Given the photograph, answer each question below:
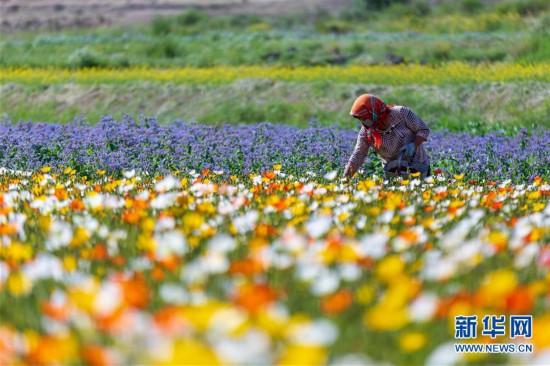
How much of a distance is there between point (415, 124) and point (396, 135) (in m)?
0.18

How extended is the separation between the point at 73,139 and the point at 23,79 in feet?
38.8

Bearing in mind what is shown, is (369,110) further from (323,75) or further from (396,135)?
(323,75)

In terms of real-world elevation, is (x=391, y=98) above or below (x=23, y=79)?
below

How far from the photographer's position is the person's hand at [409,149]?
23.4ft

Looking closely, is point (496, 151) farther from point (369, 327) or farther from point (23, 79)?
point (23, 79)

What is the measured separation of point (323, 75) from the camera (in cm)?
1808

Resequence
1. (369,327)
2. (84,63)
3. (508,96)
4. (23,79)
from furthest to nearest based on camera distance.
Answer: (84,63), (23,79), (508,96), (369,327)

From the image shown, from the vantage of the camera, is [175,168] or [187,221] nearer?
[187,221]

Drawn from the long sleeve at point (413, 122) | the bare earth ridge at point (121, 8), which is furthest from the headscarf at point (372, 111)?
the bare earth ridge at point (121, 8)

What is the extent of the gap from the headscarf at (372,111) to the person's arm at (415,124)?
0.51ft

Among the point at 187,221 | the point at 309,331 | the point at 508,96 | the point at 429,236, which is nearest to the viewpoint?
the point at 309,331

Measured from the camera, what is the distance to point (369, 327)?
2115mm

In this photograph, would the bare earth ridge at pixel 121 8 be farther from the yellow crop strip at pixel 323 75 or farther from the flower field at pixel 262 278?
the flower field at pixel 262 278

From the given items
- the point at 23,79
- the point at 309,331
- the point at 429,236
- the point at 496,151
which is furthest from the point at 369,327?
the point at 23,79
